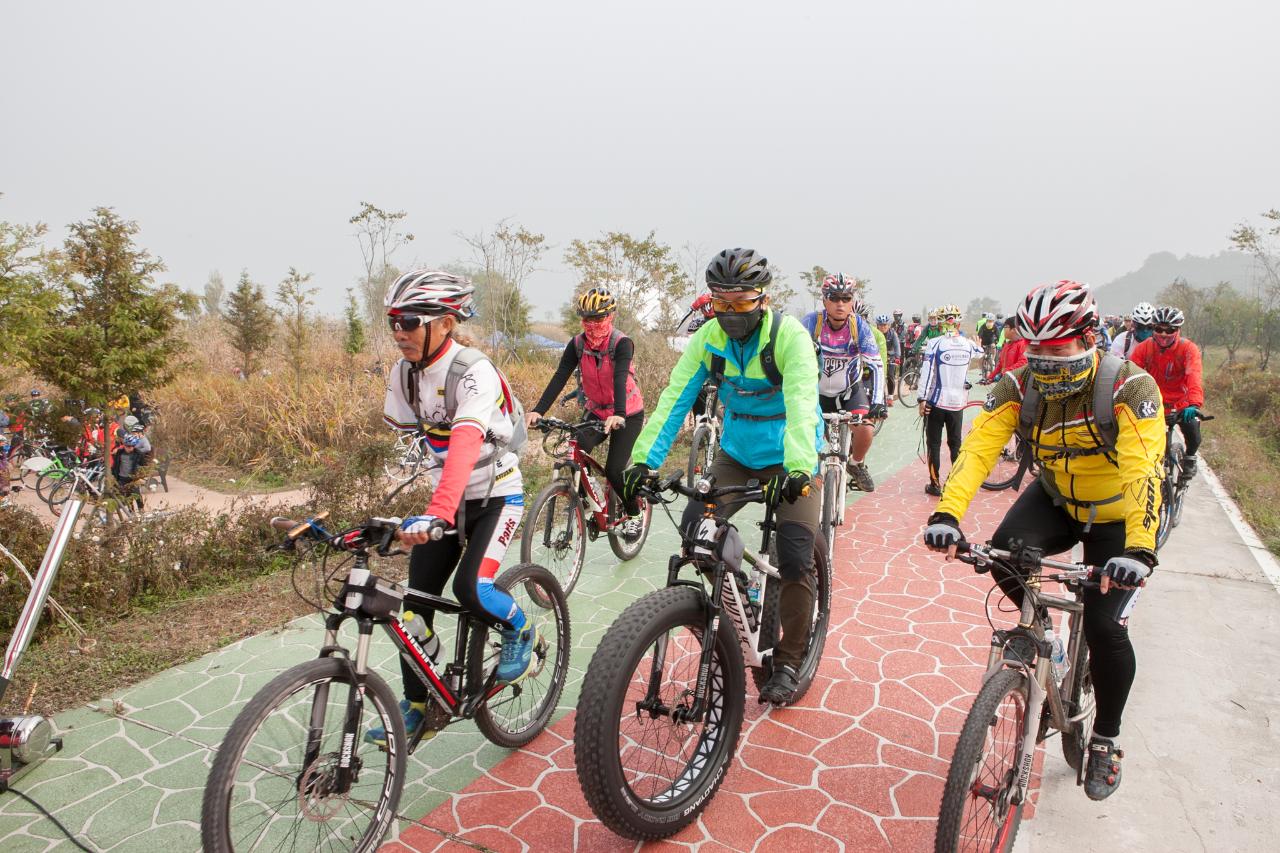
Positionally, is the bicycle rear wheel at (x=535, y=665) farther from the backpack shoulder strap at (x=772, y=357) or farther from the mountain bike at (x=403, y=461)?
the mountain bike at (x=403, y=461)

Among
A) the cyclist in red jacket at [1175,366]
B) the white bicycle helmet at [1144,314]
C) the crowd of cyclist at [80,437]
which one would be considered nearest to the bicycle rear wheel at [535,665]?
the crowd of cyclist at [80,437]

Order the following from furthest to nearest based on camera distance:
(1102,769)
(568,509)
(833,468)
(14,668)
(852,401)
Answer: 1. (852,401)
2. (833,468)
3. (568,509)
4. (14,668)
5. (1102,769)

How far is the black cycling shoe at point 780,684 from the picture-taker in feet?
12.6

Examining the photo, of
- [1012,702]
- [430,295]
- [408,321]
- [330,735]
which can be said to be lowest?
[330,735]

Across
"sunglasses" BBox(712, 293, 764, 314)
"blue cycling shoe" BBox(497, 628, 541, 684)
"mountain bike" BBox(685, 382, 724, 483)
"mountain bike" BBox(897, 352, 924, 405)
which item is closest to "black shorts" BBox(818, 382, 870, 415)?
"mountain bike" BBox(685, 382, 724, 483)

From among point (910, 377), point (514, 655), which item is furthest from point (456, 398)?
point (910, 377)

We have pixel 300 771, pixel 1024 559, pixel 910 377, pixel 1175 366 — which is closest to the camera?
pixel 300 771

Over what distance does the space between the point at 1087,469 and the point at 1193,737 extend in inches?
78.9

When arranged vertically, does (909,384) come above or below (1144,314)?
below

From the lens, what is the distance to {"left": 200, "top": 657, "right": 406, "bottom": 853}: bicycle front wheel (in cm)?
221

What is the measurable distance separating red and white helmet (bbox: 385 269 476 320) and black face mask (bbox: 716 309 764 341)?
3.92 ft

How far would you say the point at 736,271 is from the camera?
3494 mm

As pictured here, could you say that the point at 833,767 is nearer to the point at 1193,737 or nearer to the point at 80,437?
the point at 1193,737

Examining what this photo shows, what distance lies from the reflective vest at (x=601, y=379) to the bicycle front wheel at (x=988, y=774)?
3.75 meters
